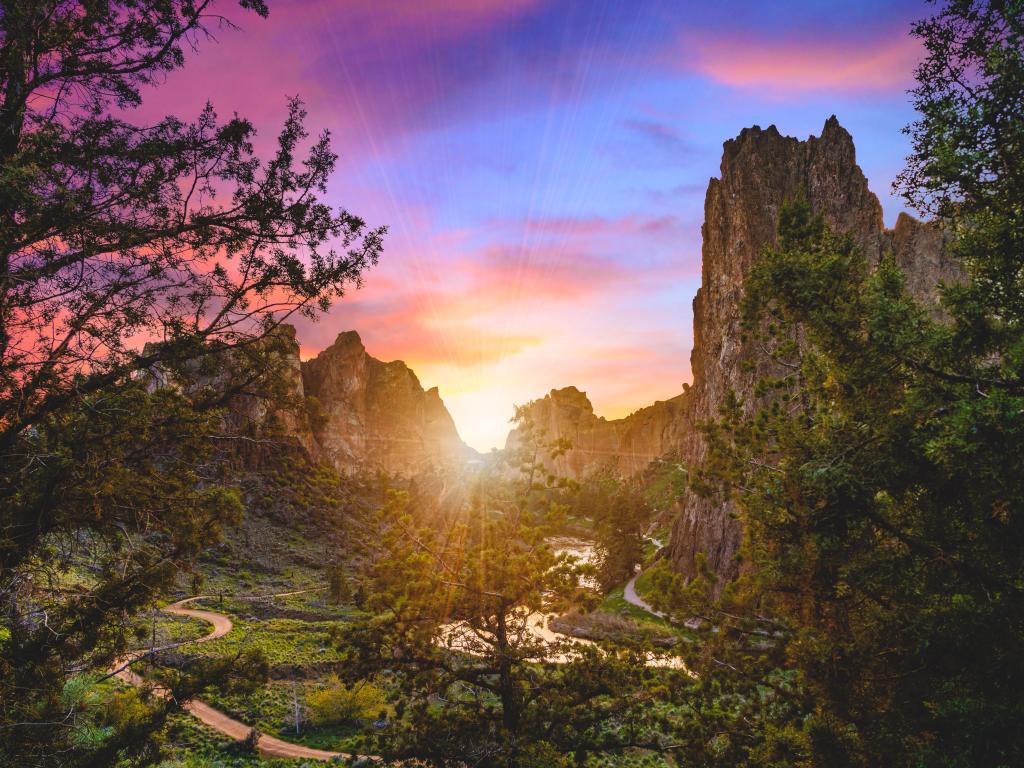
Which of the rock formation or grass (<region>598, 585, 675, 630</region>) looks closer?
grass (<region>598, 585, 675, 630</region>)

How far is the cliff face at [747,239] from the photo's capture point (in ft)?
141

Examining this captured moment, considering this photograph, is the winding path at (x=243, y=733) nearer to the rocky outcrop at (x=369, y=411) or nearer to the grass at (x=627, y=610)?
the grass at (x=627, y=610)

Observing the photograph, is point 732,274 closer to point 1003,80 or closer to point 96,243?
point 1003,80

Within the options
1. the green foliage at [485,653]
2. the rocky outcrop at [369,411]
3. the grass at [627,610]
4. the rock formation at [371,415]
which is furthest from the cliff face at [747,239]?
the rocky outcrop at [369,411]

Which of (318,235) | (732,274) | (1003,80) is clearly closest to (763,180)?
(732,274)

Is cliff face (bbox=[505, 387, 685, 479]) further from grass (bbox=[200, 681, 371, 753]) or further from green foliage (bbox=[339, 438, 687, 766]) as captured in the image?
green foliage (bbox=[339, 438, 687, 766])

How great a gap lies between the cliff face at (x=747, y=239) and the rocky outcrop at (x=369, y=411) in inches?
2168

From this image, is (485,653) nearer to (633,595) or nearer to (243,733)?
(243,733)

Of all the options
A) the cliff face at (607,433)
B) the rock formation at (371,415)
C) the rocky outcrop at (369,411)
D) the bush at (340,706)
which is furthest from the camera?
the cliff face at (607,433)

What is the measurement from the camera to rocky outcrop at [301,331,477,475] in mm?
105688

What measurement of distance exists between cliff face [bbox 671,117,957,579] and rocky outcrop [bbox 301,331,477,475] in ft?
181

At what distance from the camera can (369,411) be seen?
121500 mm

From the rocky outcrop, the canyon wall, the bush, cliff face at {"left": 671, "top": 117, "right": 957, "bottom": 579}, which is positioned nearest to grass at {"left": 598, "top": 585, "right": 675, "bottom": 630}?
cliff face at {"left": 671, "top": 117, "right": 957, "bottom": 579}

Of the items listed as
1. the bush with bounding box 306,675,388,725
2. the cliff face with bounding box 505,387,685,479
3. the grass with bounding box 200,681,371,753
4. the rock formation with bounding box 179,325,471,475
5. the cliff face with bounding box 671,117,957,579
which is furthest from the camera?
the cliff face with bounding box 505,387,685,479
